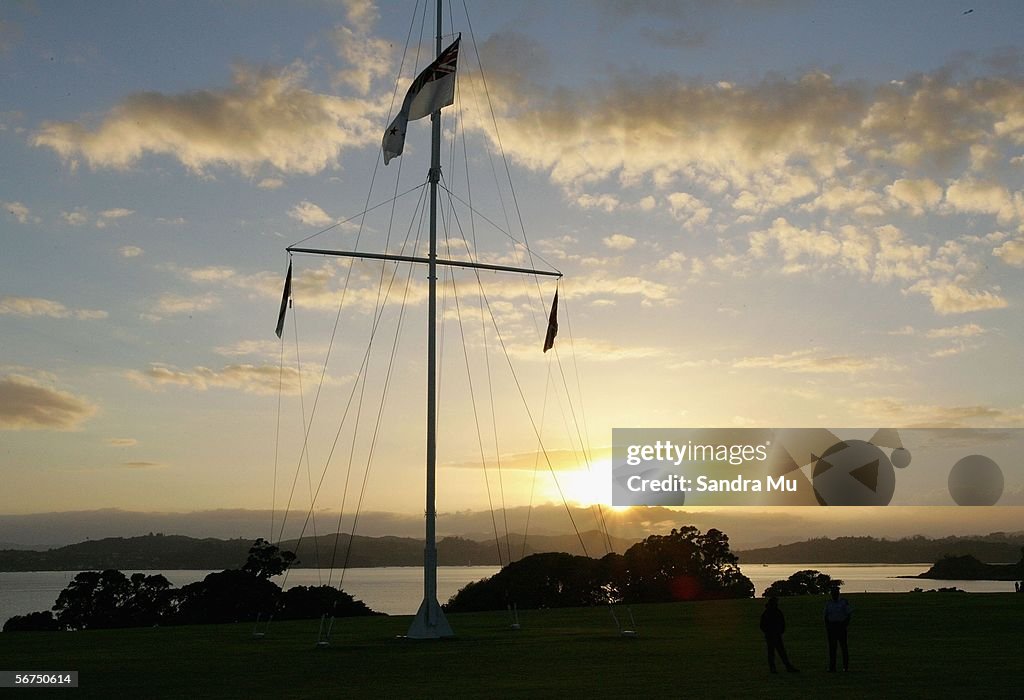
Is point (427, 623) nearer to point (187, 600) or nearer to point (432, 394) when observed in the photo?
point (432, 394)

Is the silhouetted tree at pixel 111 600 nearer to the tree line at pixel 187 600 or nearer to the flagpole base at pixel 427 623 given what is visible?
the tree line at pixel 187 600

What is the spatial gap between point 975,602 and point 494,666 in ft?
109

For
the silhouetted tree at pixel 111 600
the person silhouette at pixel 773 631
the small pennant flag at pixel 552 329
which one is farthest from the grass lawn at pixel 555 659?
the silhouetted tree at pixel 111 600

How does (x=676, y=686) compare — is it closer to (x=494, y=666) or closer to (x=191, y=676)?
(x=494, y=666)

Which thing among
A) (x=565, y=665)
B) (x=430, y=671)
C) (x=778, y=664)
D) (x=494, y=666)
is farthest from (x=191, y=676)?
(x=778, y=664)

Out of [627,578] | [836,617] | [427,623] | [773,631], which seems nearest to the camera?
[836,617]

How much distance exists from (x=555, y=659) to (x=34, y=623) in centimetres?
5655

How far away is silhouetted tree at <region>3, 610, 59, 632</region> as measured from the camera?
69625 mm

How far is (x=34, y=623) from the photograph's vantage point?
7012 centimetres

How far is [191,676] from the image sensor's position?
77.6 ft

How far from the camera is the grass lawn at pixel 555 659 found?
20.2 meters

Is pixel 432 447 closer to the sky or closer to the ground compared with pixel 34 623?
closer to the sky

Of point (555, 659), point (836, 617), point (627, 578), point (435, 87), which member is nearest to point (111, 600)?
point (627, 578)

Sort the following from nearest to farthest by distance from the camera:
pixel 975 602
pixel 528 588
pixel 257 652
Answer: pixel 257 652 < pixel 975 602 < pixel 528 588
